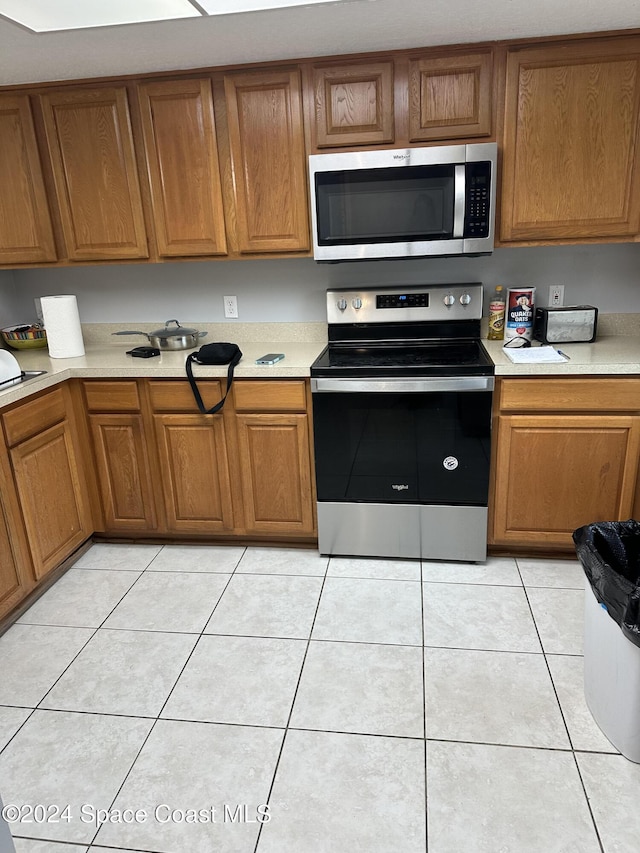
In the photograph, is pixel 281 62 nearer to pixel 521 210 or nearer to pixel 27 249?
pixel 521 210

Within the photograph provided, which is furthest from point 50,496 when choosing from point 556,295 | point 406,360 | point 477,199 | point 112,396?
point 556,295

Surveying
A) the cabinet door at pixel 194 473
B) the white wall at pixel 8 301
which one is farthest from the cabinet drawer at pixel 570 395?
the white wall at pixel 8 301

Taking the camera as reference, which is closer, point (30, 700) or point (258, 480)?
point (30, 700)

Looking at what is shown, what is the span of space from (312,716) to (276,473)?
1.08m

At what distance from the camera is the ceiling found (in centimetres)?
192

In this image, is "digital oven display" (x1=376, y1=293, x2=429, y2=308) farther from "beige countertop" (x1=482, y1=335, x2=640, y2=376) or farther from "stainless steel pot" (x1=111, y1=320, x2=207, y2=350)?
"stainless steel pot" (x1=111, y1=320, x2=207, y2=350)

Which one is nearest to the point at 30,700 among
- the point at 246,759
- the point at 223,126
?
the point at 246,759

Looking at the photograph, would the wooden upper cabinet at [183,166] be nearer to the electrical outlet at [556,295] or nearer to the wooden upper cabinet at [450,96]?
the wooden upper cabinet at [450,96]

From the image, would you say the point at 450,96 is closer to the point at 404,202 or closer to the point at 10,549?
the point at 404,202

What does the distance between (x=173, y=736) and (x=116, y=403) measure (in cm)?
144

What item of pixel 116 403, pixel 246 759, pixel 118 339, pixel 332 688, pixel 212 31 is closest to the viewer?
pixel 246 759

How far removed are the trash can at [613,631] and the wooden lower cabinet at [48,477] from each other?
2033mm

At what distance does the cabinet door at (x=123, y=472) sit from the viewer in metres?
2.66

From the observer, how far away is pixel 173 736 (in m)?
1.72
